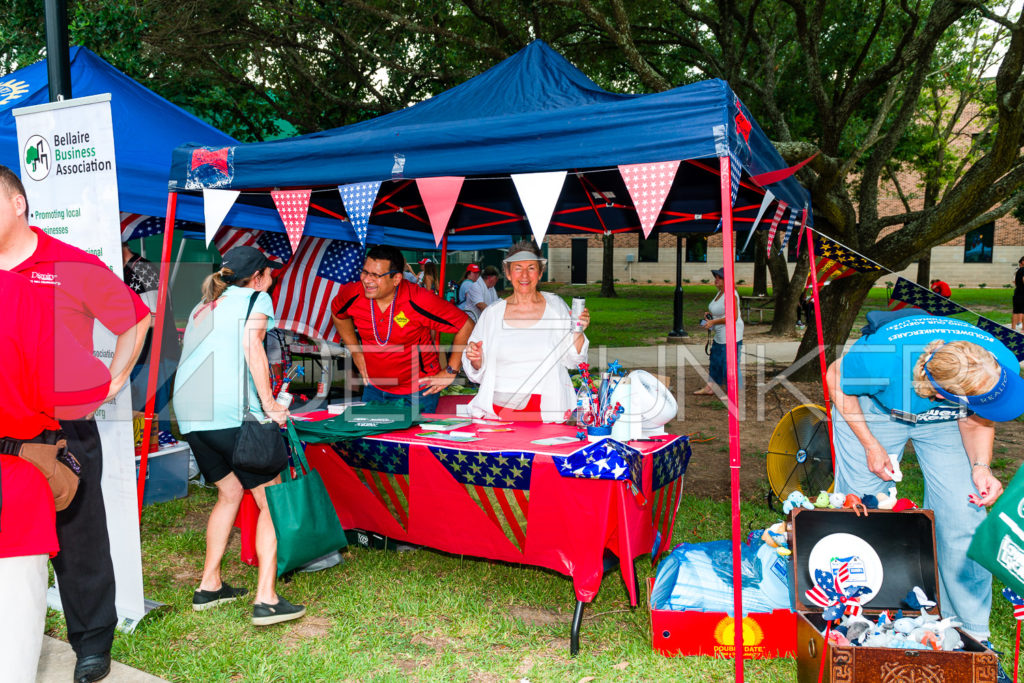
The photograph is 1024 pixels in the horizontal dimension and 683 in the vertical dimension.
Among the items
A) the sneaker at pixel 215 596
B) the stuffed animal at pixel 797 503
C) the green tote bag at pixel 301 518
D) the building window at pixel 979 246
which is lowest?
the sneaker at pixel 215 596

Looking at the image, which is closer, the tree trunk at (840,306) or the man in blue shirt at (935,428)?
the man in blue shirt at (935,428)

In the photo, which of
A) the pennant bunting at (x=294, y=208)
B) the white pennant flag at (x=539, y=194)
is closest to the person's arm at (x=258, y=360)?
the pennant bunting at (x=294, y=208)

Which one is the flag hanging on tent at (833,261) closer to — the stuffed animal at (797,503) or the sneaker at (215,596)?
the stuffed animal at (797,503)

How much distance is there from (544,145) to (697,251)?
38.1m

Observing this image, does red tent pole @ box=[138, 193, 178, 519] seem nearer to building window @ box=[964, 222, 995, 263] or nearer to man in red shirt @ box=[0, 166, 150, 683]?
man in red shirt @ box=[0, 166, 150, 683]

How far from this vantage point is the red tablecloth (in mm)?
3355

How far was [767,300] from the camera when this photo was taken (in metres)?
23.2

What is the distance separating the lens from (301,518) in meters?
3.47

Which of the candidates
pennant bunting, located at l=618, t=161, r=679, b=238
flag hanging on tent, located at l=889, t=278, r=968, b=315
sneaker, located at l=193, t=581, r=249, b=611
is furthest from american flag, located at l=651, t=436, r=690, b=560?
sneaker, located at l=193, t=581, r=249, b=611

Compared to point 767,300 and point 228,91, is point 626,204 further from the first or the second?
point 767,300

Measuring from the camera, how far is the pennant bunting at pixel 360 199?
12.0 feet

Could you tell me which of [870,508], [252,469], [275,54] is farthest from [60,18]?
[275,54]

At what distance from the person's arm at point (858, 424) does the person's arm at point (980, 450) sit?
12.2 inches

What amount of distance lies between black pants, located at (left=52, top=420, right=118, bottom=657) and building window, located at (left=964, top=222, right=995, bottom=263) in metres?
39.7
